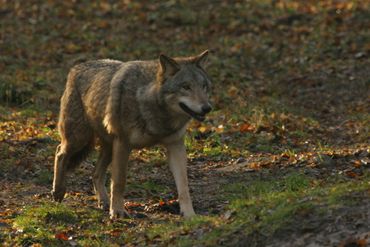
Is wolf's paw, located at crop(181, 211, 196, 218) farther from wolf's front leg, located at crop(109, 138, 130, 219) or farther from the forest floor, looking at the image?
wolf's front leg, located at crop(109, 138, 130, 219)

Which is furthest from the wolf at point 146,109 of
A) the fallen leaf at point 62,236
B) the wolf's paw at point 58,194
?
the fallen leaf at point 62,236

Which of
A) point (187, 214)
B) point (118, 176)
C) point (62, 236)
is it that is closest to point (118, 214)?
point (118, 176)

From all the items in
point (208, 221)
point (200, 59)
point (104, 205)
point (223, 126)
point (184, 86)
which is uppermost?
point (200, 59)

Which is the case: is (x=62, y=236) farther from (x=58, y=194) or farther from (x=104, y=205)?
(x=58, y=194)

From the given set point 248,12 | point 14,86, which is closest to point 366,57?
point 248,12

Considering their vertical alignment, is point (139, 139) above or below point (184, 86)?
below

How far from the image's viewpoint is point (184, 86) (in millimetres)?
8914

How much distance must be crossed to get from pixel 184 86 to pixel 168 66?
296mm

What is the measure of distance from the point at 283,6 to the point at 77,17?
5347mm

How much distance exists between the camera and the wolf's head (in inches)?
345

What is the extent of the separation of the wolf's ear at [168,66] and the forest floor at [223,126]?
1559 mm

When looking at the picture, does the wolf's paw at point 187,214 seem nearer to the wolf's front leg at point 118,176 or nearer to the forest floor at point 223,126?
the forest floor at point 223,126

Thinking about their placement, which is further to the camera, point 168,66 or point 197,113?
point 168,66

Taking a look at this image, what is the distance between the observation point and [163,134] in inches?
361
